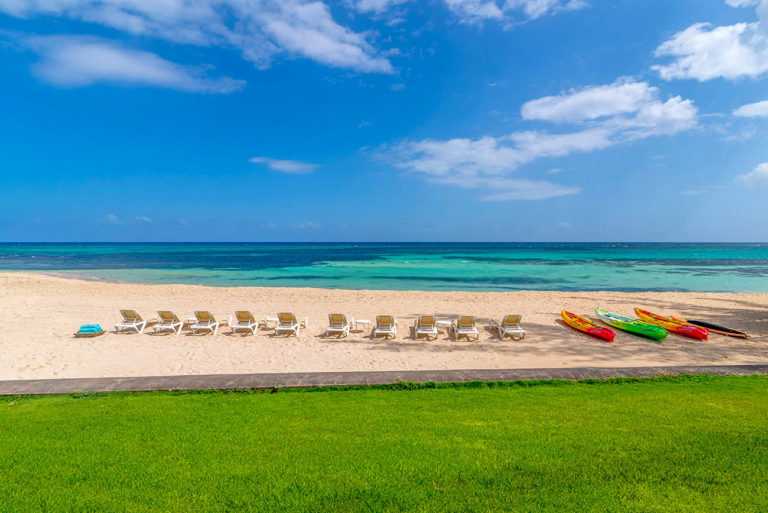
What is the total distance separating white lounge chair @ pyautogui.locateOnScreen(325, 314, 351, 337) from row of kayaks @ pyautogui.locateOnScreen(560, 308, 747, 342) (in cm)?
821

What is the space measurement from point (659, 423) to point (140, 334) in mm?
13861

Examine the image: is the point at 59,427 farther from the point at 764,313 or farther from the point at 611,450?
the point at 764,313

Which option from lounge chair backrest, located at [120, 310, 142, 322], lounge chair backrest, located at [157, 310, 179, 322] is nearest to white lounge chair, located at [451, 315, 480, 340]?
lounge chair backrest, located at [157, 310, 179, 322]

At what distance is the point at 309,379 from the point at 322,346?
13.5 ft

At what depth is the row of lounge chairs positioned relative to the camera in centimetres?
1184

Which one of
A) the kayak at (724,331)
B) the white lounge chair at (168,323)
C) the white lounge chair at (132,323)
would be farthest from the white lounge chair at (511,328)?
the white lounge chair at (132,323)

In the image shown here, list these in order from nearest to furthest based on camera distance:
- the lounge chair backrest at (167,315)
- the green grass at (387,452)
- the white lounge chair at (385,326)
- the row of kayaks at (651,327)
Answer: the green grass at (387,452) < the row of kayaks at (651,327) < the white lounge chair at (385,326) < the lounge chair backrest at (167,315)

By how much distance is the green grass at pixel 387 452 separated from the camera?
3314 millimetres

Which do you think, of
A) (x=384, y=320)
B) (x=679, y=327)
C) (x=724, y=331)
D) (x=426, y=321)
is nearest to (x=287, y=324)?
(x=384, y=320)

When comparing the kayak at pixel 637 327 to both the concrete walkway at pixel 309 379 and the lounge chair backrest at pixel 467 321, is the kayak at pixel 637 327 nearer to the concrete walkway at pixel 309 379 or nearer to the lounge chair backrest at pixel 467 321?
the concrete walkway at pixel 309 379

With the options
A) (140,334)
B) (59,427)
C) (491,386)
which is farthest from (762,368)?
(140,334)

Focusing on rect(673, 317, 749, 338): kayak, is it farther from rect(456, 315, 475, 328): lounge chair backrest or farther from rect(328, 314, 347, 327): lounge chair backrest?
rect(328, 314, 347, 327): lounge chair backrest

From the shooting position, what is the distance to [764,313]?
15820 mm

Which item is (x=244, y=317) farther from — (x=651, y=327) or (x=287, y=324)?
(x=651, y=327)
